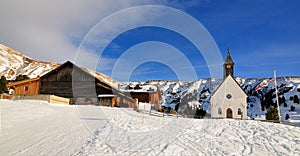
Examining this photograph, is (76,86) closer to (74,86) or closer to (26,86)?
(74,86)

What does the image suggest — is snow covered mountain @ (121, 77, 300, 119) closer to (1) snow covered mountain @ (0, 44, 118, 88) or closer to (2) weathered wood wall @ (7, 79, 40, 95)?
(2) weathered wood wall @ (7, 79, 40, 95)

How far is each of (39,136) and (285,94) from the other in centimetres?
10764

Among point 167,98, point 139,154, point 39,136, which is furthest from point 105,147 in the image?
A: point 167,98

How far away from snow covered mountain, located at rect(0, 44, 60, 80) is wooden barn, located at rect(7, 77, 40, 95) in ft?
408

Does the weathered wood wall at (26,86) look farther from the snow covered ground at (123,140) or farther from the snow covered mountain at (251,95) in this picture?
the snow covered mountain at (251,95)

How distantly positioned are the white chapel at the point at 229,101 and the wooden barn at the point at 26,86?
30042mm

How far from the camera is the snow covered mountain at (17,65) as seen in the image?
487ft

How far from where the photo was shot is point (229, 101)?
126ft

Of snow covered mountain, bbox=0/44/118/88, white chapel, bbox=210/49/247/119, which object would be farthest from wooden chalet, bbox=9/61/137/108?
snow covered mountain, bbox=0/44/118/88

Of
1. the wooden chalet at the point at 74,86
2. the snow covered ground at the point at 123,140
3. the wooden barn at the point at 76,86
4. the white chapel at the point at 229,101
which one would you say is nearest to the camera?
the snow covered ground at the point at 123,140

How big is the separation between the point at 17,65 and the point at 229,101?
17214 centimetres

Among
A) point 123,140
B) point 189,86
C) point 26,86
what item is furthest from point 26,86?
point 189,86

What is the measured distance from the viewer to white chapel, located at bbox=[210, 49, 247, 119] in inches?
1476

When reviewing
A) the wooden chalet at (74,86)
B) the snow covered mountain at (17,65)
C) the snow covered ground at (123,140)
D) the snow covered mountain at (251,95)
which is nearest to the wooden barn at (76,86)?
the wooden chalet at (74,86)
